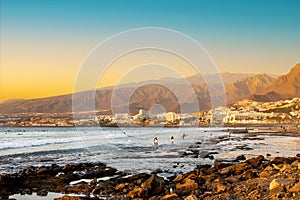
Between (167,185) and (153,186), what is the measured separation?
1.46m

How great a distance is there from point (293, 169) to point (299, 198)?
4.72m

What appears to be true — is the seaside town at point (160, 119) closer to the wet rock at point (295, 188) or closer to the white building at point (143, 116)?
the white building at point (143, 116)

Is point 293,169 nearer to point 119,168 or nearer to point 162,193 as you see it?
point 162,193

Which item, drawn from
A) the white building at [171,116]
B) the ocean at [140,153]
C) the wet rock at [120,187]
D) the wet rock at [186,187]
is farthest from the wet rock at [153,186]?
the white building at [171,116]


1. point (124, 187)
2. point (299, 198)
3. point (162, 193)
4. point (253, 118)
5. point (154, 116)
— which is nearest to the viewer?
point (299, 198)

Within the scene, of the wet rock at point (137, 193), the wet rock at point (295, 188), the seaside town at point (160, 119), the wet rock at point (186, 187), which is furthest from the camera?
the seaside town at point (160, 119)

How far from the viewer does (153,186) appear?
13.2 metres

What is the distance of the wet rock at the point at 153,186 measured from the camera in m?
12.9

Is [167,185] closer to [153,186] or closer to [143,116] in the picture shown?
[153,186]

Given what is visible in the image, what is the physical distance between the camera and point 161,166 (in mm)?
21906

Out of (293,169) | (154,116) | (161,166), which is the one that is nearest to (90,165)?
(161,166)

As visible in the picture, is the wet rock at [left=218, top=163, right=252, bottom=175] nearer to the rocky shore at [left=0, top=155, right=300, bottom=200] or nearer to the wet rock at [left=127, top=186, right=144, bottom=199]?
the rocky shore at [left=0, top=155, right=300, bottom=200]

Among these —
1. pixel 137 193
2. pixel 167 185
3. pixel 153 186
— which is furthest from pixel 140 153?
pixel 137 193

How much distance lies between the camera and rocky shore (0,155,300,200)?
10891 mm
